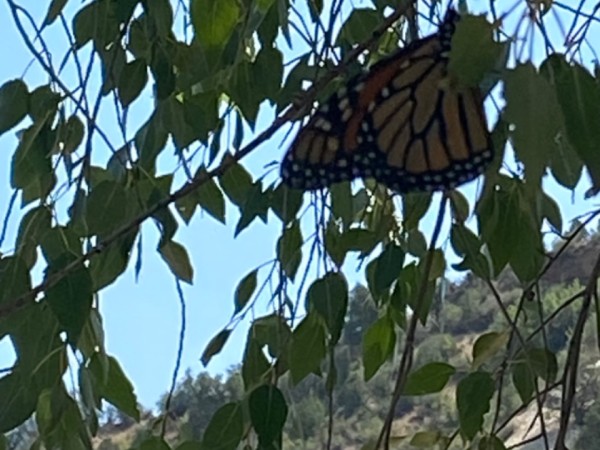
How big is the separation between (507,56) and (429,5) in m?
0.46

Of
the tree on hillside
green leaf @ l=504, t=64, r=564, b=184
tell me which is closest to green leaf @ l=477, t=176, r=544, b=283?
the tree on hillside

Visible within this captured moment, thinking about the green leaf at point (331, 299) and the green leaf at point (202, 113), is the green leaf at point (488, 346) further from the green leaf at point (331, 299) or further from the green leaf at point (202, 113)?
the green leaf at point (202, 113)

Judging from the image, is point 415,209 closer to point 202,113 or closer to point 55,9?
point 202,113

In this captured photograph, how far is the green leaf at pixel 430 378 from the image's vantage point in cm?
88

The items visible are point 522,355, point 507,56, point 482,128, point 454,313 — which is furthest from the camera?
point 454,313

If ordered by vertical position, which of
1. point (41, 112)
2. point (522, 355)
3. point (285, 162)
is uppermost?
point (41, 112)

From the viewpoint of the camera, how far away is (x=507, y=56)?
0.52 metres

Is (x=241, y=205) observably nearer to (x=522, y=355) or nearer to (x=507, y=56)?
(x=522, y=355)

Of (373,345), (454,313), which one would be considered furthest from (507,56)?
(454,313)

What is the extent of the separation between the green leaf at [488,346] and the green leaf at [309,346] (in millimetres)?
116

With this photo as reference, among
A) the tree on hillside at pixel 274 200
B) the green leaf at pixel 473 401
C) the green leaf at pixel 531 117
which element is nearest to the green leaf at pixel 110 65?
the tree on hillside at pixel 274 200

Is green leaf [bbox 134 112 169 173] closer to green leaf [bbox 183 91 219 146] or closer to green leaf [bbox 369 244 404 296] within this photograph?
green leaf [bbox 183 91 219 146]

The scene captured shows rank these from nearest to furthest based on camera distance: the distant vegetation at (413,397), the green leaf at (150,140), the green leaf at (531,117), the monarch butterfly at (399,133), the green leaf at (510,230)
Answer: the green leaf at (531,117), the monarch butterfly at (399,133), the green leaf at (510,230), the green leaf at (150,140), the distant vegetation at (413,397)

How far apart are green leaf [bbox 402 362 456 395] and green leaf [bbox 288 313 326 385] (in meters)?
0.08
